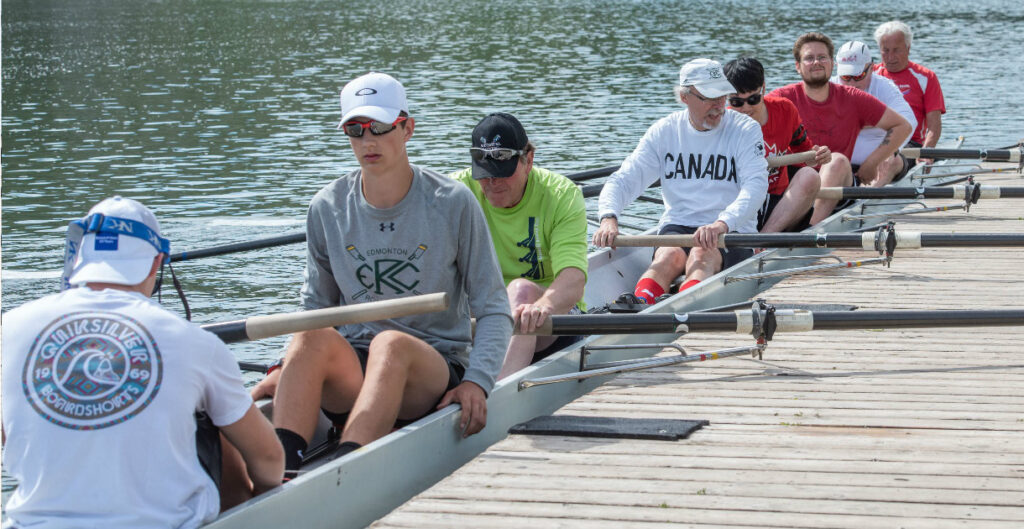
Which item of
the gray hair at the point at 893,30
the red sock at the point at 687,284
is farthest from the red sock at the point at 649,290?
the gray hair at the point at 893,30

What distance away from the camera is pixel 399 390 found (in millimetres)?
4219

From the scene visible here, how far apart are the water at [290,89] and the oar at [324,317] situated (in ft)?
17.0

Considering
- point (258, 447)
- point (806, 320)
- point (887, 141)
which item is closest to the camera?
point (258, 447)

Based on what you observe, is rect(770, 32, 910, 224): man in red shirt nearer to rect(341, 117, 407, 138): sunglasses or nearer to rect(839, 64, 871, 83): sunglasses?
rect(839, 64, 871, 83): sunglasses

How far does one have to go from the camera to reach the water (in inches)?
529

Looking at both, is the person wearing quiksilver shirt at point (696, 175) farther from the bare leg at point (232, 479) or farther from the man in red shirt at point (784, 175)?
the bare leg at point (232, 479)

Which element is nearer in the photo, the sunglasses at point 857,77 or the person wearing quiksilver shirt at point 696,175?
the person wearing quiksilver shirt at point 696,175

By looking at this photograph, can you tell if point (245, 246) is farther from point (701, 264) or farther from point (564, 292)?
point (564, 292)

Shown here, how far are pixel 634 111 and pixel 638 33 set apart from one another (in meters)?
13.9

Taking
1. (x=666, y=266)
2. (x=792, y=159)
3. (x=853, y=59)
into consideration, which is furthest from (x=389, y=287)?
(x=853, y=59)

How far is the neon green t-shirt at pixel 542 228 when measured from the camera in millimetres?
5496

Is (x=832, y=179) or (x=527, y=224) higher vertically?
(x=527, y=224)

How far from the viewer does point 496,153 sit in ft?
17.4

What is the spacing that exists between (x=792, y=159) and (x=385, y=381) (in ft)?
15.7
